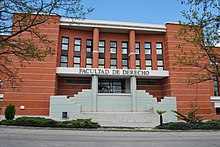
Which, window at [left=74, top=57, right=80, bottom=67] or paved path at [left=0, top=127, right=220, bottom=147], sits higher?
window at [left=74, top=57, right=80, bottom=67]

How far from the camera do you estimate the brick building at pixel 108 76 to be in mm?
Result: 25672

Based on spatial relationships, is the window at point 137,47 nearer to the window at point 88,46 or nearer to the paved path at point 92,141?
the window at point 88,46

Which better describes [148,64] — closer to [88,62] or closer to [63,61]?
[88,62]

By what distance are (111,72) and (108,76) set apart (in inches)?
57.5

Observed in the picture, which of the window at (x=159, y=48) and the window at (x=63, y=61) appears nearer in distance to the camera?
the window at (x=63, y=61)

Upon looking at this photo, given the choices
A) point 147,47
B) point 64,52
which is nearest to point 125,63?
point 147,47

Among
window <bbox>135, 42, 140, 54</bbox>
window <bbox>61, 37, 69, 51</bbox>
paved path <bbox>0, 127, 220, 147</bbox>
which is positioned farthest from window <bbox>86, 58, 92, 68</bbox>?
paved path <bbox>0, 127, 220, 147</bbox>

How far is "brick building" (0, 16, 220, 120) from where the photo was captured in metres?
25.7

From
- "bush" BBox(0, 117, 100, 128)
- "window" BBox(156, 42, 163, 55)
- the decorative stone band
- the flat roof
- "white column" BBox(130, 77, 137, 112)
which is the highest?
the flat roof

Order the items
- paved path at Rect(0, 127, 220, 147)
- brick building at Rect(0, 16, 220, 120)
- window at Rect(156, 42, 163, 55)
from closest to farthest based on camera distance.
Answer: paved path at Rect(0, 127, 220, 147) < brick building at Rect(0, 16, 220, 120) < window at Rect(156, 42, 163, 55)

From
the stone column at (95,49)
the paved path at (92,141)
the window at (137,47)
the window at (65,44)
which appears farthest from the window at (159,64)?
the paved path at (92,141)

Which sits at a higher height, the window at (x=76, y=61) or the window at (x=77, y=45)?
the window at (x=77, y=45)

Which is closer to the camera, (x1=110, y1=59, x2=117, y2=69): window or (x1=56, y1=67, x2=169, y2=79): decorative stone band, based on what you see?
(x1=56, y1=67, x2=169, y2=79): decorative stone band

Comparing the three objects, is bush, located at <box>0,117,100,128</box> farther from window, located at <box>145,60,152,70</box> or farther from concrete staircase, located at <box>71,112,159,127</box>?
window, located at <box>145,60,152,70</box>
